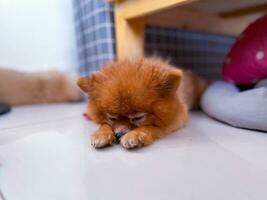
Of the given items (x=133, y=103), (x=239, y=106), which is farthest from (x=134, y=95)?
(x=239, y=106)

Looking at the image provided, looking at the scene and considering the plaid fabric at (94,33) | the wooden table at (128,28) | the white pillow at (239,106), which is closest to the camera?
the white pillow at (239,106)

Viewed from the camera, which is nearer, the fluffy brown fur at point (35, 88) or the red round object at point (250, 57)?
the red round object at point (250, 57)

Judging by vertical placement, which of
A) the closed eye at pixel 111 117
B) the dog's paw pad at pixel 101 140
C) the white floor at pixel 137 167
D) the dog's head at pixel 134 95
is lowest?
the white floor at pixel 137 167

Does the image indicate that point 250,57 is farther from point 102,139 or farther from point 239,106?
point 102,139

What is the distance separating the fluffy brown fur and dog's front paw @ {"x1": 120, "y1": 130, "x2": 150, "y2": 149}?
904mm

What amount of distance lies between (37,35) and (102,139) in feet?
4.08

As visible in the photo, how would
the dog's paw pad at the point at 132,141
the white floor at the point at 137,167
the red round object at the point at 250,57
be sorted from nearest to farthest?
the white floor at the point at 137,167, the dog's paw pad at the point at 132,141, the red round object at the point at 250,57

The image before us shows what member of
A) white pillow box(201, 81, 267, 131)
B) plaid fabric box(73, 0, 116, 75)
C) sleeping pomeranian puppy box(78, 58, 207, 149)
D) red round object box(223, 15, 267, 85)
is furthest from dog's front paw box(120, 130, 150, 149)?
plaid fabric box(73, 0, 116, 75)

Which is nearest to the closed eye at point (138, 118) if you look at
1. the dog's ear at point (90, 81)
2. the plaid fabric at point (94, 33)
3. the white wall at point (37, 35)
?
the dog's ear at point (90, 81)

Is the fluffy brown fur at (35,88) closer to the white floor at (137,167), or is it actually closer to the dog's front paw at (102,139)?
the white floor at (137,167)

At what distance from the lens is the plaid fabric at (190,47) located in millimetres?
1684

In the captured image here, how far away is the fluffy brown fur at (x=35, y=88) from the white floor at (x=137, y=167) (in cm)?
58

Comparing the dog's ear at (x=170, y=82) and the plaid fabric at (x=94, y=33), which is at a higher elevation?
the plaid fabric at (x=94, y=33)

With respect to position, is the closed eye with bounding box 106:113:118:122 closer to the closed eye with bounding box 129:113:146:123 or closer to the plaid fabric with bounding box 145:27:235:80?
the closed eye with bounding box 129:113:146:123
